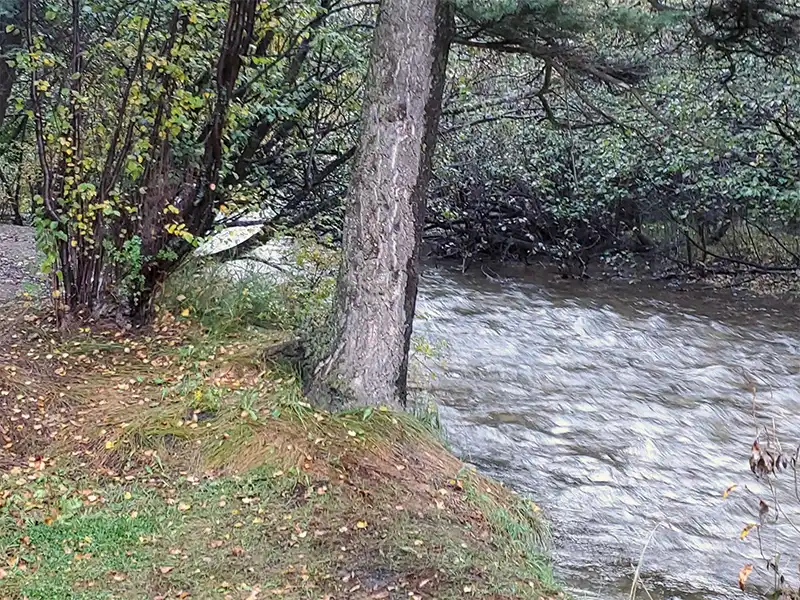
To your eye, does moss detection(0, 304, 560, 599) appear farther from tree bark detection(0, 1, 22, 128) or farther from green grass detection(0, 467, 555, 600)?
tree bark detection(0, 1, 22, 128)

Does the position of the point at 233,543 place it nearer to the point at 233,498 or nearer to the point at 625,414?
the point at 233,498

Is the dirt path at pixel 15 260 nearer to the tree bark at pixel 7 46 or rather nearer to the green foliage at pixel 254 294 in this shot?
the tree bark at pixel 7 46

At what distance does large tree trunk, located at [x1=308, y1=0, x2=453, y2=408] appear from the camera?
5203 mm

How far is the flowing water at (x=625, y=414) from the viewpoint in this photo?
5.16 metres

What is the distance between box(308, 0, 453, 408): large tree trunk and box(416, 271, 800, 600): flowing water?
1.45 m

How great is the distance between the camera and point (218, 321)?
679 centimetres

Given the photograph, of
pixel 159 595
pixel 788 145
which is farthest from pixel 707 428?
pixel 788 145

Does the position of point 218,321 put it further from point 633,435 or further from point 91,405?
point 633,435

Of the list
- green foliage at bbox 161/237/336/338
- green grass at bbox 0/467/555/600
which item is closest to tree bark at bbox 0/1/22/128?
green foliage at bbox 161/237/336/338

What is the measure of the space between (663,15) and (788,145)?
26.5 ft

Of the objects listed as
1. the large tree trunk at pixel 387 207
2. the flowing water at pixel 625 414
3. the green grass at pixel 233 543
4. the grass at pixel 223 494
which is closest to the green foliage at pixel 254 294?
the grass at pixel 223 494

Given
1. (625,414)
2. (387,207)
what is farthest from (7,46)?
(625,414)

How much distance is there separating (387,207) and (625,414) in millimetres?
3606

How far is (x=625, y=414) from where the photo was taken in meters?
7.63
